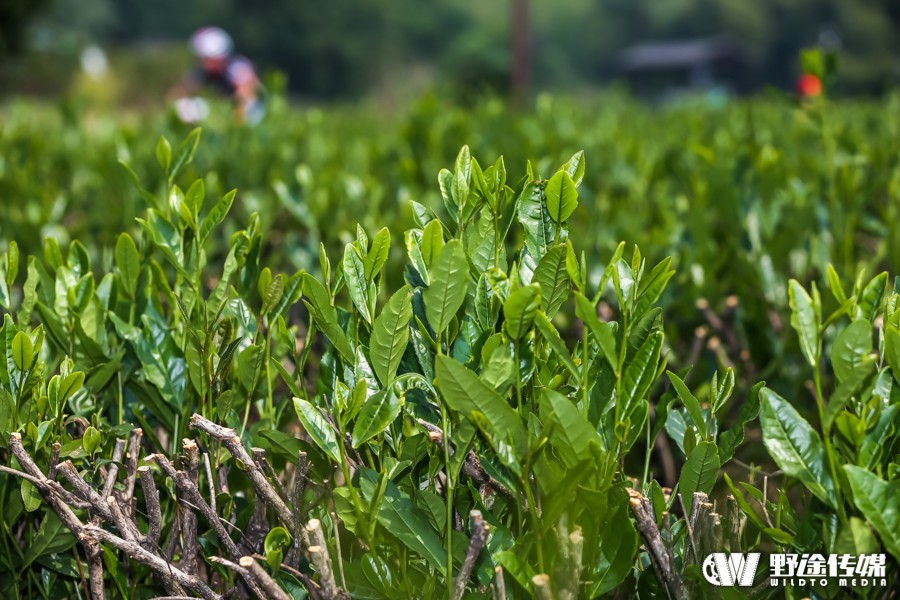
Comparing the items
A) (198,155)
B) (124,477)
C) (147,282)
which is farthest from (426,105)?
(124,477)

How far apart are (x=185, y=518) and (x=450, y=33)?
11450 cm

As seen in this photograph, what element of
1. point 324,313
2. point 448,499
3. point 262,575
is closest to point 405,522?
point 448,499

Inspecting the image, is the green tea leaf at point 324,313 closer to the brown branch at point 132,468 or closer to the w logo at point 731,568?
the brown branch at point 132,468

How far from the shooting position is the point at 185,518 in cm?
139

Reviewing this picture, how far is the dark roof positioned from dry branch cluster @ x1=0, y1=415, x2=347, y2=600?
96.8m

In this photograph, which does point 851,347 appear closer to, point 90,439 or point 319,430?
point 319,430

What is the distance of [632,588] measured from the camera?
54.6 inches

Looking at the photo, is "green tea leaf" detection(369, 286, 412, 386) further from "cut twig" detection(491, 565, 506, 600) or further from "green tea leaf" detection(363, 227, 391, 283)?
"cut twig" detection(491, 565, 506, 600)

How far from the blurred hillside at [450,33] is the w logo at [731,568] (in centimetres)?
6096

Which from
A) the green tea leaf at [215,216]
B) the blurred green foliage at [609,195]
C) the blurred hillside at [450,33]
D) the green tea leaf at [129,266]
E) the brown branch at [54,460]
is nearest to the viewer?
the brown branch at [54,460]

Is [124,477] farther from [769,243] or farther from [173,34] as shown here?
[173,34]

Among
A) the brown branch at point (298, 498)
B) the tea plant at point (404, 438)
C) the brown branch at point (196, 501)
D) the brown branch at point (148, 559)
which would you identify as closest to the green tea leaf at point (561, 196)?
the tea plant at point (404, 438)

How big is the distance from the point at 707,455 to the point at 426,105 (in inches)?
156

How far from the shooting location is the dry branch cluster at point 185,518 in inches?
49.7
